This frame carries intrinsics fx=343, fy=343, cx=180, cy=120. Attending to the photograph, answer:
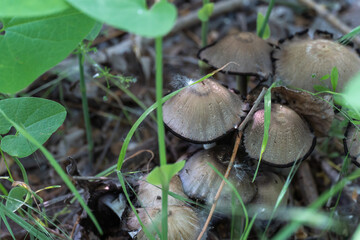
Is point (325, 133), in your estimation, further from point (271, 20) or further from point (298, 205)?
point (271, 20)

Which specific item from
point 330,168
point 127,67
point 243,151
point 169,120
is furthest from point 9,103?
point 330,168

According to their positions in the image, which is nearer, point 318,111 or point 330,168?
point 318,111

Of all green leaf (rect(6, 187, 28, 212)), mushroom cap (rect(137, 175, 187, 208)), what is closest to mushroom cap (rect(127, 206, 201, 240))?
mushroom cap (rect(137, 175, 187, 208))

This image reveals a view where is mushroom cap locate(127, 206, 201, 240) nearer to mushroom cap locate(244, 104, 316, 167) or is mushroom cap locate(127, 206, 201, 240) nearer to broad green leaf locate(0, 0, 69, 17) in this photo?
mushroom cap locate(244, 104, 316, 167)

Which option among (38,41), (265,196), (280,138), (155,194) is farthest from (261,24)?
(38,41)

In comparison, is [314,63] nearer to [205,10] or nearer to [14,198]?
[205,10]

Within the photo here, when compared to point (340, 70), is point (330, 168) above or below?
below
